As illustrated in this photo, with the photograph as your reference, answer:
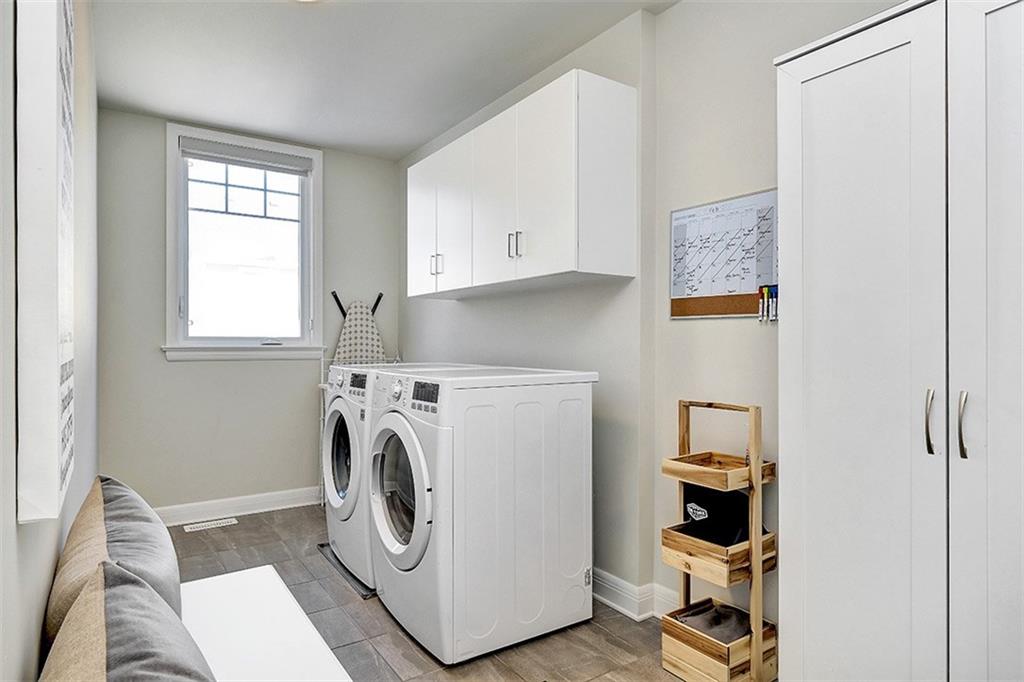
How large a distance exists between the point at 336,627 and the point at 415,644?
1.21 ft

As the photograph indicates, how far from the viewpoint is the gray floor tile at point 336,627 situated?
2370mm

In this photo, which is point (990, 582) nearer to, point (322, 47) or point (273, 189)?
point (322, 47)

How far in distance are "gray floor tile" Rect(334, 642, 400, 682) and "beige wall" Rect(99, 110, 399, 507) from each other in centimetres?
222

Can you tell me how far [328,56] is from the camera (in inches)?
118

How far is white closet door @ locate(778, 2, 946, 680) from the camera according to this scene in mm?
1437

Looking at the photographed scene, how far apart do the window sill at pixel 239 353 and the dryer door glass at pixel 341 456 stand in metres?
1.23

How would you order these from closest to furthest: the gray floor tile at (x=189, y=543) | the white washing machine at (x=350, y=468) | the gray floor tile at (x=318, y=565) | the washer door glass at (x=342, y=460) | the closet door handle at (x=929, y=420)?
the closet door handle at (x=929, y=420) < the white washing machine at (x=350, y=468) < the washer door glass at (x=342, y=460) < the gray floor tile at (x=318, y=565) < the gray floor tile at (x=189, y=543)

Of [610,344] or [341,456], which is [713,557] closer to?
[610,344]

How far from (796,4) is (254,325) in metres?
3.64

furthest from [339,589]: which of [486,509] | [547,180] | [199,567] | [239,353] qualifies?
[547,180]

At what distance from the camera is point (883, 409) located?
60.1 inches

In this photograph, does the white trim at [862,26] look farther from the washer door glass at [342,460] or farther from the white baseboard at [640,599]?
the washer door glass at [342,460]

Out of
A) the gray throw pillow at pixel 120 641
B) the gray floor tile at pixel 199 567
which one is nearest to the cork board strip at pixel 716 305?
the gray throw pillow at pixel 120 641

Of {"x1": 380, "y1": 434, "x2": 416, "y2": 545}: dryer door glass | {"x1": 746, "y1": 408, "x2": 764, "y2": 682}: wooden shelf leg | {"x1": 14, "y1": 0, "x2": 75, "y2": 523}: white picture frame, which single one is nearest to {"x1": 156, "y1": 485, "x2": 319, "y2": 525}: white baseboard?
{"x1": 380, "y1": 434, "x2": 416, "y2": 545}: dryer door glass
